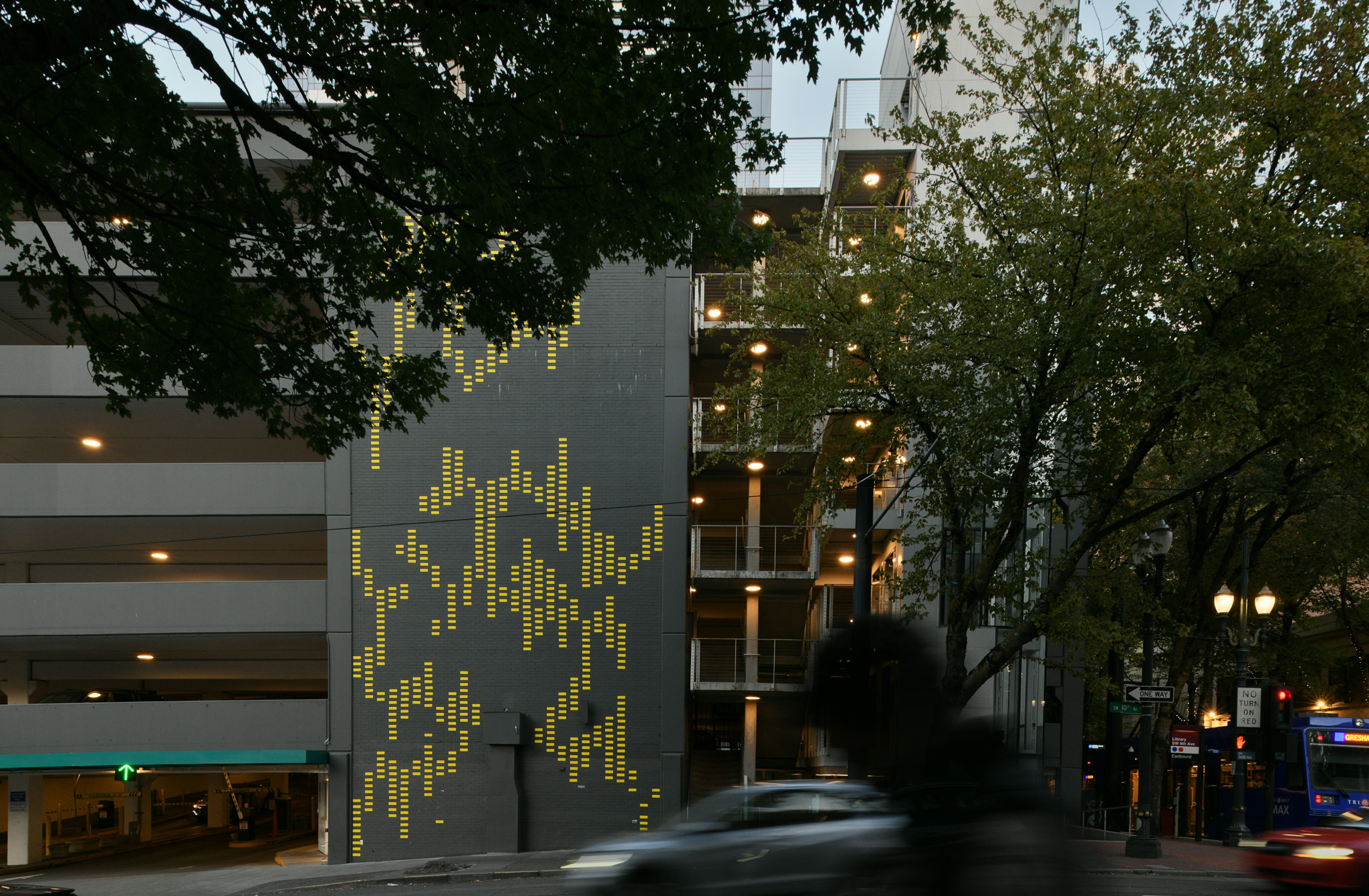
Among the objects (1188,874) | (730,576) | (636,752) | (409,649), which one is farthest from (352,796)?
(1188,874)

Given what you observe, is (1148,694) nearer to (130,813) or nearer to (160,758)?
(160,758)

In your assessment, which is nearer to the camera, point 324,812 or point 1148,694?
point 1148,694

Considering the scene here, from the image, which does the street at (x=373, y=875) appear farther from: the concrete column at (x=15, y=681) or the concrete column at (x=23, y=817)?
the concrete column at (x=15, y=681)

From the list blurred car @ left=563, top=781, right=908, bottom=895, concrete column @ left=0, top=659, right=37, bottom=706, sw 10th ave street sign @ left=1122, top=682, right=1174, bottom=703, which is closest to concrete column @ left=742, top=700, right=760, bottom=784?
sw 10th ave street sign @ left=1122, top=682, right=1174, bottom=703

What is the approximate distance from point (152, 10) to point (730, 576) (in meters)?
16.4

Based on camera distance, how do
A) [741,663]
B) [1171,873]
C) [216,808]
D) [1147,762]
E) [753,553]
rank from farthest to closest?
[216,808] → [741,663] → [753,553] → [1147,762] → [1171,873]

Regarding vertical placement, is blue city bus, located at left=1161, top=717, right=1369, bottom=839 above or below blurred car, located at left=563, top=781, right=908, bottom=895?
below

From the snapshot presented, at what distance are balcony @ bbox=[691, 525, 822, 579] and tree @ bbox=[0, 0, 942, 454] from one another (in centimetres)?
1100

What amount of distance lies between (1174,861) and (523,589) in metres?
13.2

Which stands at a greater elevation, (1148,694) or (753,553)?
(753,553)

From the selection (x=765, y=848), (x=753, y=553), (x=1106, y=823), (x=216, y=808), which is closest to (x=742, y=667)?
(x=753, y=553)

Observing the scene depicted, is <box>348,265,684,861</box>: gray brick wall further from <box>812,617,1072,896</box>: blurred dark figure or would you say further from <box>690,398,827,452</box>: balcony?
<box>812,617,1072,896</box>: blurred dark figure

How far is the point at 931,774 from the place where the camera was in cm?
712

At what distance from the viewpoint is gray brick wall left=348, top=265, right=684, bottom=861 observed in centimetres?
1877
